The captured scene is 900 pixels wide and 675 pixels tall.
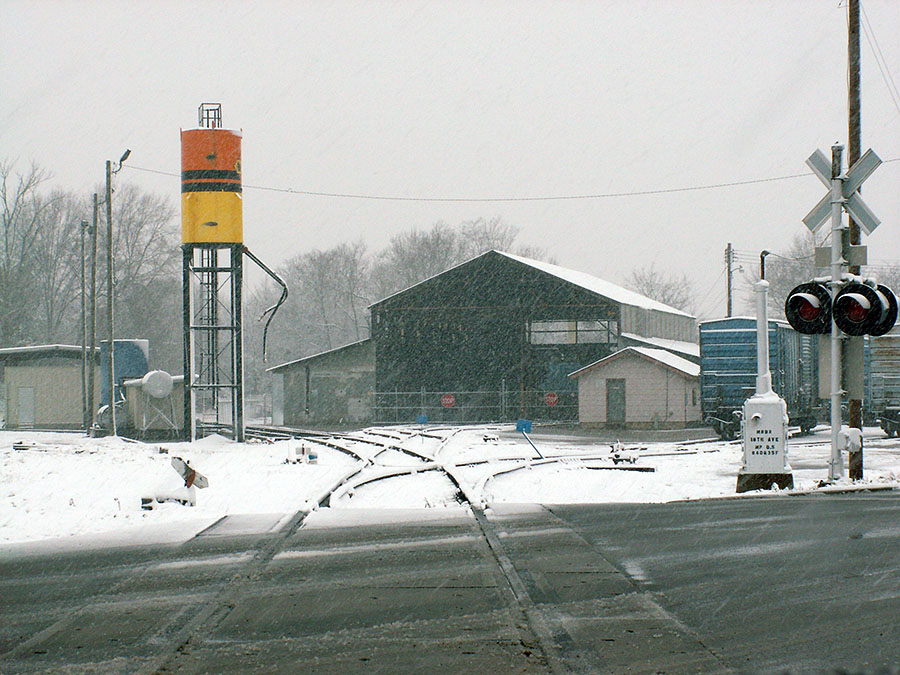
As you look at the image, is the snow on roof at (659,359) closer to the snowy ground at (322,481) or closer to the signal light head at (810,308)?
the snowy ground at (322,481)

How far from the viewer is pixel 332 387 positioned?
5609 centimetres

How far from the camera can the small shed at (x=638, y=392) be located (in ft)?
149

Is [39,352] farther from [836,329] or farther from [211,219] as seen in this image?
[836,329]

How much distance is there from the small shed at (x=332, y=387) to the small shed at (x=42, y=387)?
11681 millimetres

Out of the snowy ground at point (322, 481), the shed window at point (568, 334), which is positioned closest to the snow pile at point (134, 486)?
the snowy ground at point (322, 481)

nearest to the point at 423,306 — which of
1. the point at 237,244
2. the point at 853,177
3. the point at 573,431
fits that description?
the point at 573,431

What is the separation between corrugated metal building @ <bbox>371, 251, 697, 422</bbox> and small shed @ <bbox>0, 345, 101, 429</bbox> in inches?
665

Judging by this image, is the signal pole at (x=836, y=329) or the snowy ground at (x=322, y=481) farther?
the signal pole at (x=836, y=329)

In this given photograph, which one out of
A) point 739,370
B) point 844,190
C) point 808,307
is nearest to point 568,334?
point 739,370

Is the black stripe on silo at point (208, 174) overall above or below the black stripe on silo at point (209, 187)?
above

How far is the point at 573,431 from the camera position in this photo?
43406mm

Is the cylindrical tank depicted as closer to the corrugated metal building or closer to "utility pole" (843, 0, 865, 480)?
"utility pole" (843, 0, 865, 480)

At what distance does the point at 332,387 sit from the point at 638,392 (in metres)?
17.9

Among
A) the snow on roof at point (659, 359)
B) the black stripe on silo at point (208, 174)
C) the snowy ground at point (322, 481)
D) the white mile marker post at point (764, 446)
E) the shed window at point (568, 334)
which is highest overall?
the black stripe on silo at point (208, 174)
